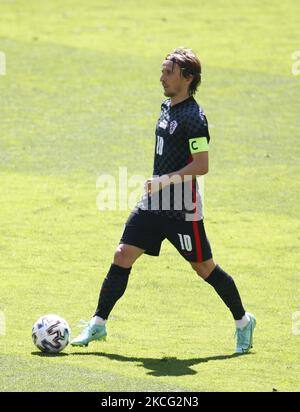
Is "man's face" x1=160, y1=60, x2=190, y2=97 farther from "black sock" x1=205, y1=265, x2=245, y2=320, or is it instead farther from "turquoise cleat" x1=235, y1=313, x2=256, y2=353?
"turquoise cleat" x1=235, y1=313, x2=256, y2=353

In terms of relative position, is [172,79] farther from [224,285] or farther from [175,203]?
[224,285]

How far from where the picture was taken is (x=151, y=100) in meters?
23.3

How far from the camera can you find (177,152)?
33.7 ft

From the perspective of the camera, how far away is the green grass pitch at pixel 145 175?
33.3 ft

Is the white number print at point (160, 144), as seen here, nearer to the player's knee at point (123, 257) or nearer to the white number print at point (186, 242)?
the white number print at point (186, 242)

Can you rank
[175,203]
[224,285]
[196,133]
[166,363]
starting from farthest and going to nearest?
[224,285] < [175,203] < [196,133] < [166,363]

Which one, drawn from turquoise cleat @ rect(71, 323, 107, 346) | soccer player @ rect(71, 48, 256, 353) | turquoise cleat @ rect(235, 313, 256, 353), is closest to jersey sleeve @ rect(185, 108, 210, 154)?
soccer player @ rect(71, 48, 256, 353)

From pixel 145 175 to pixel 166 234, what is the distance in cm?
833

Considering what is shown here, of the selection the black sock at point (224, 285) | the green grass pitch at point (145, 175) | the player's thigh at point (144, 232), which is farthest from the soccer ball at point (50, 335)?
the black sock at point (224, 285)

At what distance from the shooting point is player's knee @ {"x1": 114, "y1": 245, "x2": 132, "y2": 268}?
10.4 metres

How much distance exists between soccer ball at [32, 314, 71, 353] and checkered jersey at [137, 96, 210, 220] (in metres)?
1.32

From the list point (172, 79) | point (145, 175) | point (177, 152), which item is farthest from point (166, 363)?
point (145, 175)

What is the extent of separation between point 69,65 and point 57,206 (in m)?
8.98

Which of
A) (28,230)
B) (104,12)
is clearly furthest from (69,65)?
(28,230)
